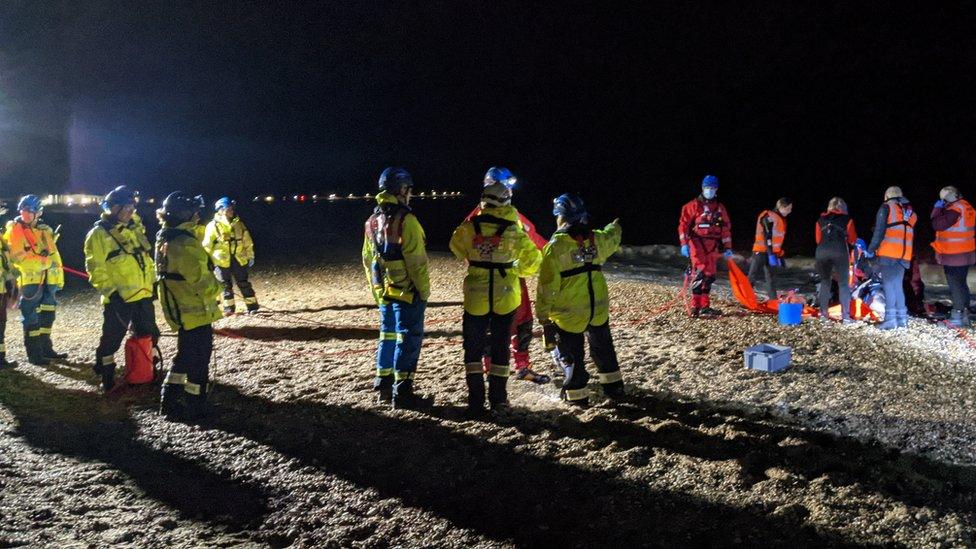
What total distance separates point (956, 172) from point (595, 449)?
58890 millimetres

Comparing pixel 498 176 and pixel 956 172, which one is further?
pixel 956 172

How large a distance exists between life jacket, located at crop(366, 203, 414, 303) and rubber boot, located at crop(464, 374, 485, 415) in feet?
2.92

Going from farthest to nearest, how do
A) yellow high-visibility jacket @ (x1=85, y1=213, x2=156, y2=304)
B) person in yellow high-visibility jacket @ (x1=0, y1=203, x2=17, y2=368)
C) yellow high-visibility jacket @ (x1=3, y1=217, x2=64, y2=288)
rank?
yellow high-visibility jacket @ (x1=3, y1=217, x2=64, y2=288) → person in yellow high-visibility jacket @ (x1=0, y1=203, x2=17, y2=368) → yellow high-visibility jacket @ (x1=85, y1=213, x2=156, y2=304)

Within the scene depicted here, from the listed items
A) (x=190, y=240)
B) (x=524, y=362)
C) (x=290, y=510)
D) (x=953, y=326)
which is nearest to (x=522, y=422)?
(x=524, y=362)

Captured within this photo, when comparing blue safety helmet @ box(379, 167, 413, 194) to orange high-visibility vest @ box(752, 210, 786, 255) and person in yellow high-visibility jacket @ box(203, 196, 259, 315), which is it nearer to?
person in yellow high-visibility jacket @ box(203, 196, 259, 315)

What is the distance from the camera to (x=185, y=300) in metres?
6.68

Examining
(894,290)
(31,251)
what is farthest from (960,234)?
(31,251)

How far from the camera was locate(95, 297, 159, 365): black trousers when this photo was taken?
25.2ft

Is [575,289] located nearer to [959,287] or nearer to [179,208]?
[179,208]

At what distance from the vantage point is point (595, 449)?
5.55 metres

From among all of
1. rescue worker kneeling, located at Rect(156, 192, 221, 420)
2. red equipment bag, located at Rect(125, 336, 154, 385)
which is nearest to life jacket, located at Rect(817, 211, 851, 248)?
rescue worker kneeling, located at Rect(156, 192, 221, 420)

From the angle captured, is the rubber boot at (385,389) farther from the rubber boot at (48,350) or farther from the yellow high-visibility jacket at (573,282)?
the rubber boot at (48,350)

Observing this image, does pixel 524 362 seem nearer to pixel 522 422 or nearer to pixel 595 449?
pixel 522 422

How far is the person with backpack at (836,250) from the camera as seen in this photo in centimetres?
963
